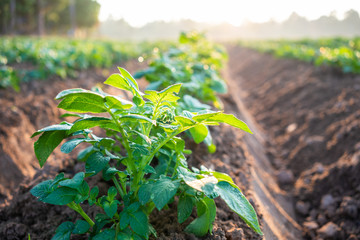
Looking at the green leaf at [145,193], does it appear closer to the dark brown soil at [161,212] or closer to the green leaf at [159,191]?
the green leaf at [159,191]

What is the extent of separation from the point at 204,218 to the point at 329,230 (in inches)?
62.0

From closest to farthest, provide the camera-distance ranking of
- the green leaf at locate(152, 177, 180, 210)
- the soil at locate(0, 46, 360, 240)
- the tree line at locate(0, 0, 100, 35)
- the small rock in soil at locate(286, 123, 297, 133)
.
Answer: the green leaf at locate(152, 177, 180, 210)
the soil at locate(0, 46, 360, 240)
the small rock in soil at locate(286, 123, 297, 133)
the tree line at locate(0, 0, 100, 35)

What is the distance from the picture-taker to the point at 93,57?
7.08 m

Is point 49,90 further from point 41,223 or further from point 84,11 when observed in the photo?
point 84,11

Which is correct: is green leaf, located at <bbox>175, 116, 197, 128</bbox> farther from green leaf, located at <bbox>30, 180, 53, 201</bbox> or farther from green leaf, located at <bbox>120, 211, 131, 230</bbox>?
green leaf, located at <bbox>30, 180, 53, 201</bbox>

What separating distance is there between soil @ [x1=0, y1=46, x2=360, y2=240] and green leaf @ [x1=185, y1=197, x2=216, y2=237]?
84 millimetres

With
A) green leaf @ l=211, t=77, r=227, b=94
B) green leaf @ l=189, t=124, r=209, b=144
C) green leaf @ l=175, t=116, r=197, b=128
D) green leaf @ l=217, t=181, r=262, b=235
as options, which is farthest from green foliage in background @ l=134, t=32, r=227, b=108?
green leaf @ l=217, t=181, r=262, b=235

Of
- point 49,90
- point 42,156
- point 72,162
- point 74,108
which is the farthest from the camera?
point 49,90

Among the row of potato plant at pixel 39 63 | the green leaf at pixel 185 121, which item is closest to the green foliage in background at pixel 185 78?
the green leaf at pixel 185 121

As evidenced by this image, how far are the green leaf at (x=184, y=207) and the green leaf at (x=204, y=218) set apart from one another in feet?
0.17

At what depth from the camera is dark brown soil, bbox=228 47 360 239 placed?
2.53 metres

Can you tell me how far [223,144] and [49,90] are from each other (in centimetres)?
367

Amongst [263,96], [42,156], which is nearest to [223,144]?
[42,156]

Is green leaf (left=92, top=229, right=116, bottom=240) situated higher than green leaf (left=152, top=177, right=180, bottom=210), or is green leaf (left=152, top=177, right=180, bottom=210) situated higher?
green leaf (left=152, top=177, right=180, bottom=210)
